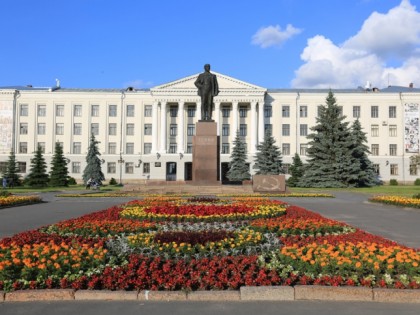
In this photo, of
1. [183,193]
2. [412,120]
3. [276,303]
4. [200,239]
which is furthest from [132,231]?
[412,120]

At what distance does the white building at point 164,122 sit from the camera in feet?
189

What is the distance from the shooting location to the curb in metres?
4.31

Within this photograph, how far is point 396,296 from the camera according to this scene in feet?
14.1

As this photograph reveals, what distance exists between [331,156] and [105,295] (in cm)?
3699

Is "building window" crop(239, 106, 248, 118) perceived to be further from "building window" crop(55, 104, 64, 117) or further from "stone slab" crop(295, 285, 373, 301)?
"stone slab" crop(295, 285, 373, 301)

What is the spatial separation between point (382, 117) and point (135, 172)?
35.3m

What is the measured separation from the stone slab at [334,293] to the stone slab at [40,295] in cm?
238

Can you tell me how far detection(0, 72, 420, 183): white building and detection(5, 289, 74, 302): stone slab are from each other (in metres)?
52.7

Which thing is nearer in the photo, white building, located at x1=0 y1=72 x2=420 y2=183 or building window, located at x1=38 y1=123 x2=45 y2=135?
white building, located at x1=0 y1=72 x2=420 y2=183

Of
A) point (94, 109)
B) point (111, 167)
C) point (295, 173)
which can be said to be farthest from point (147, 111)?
point (295, 173)

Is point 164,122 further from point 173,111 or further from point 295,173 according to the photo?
point 295,173

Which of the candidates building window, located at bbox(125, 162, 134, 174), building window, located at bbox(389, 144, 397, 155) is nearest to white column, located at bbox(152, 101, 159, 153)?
building window, located at bbox(125, 162, 134, 174)

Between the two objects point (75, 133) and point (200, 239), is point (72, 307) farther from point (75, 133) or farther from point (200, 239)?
point (75, 133)

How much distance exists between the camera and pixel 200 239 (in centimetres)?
669
